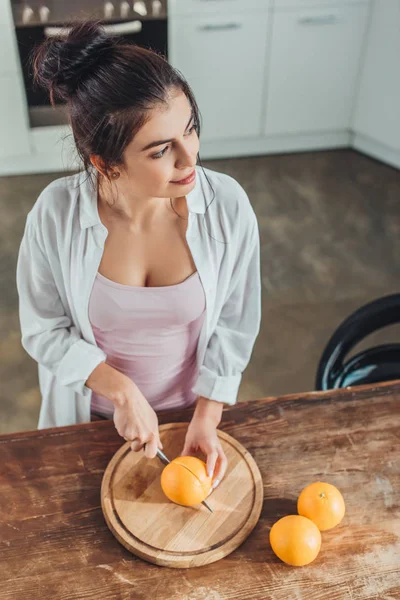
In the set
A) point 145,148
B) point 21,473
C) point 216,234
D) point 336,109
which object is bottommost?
point 336,109

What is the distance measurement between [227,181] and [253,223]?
91 millimetres

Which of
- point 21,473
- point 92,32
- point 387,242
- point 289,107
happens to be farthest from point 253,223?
point 289,107

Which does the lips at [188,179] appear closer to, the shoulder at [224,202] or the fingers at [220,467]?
the shoulder at [224,202]

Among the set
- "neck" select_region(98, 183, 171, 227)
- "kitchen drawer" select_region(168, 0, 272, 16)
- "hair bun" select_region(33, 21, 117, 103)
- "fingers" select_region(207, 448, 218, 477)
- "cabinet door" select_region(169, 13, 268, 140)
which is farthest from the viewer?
"cabinet door" select_region(169, 13, 268, 140)

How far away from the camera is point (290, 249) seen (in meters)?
2.95

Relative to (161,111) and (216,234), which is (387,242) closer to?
(216,234)

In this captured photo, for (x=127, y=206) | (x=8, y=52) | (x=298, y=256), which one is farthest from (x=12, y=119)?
(x=127, y=206)

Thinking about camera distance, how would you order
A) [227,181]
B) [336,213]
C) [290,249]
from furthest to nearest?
Result: [336,213] < [290,249] < [227,181]

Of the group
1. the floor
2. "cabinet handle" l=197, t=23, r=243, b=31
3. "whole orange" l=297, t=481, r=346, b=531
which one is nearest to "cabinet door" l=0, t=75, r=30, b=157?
the floor

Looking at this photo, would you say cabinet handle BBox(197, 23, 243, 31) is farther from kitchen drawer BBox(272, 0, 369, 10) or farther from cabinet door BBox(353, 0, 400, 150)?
cabinet door BBox(353, 0, 400, 150)

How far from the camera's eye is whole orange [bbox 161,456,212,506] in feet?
3.12

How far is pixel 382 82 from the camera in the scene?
11.1ft

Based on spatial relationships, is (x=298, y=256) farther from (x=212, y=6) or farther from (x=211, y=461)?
(x=211, y=461)

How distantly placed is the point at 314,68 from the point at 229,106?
1.65ft
